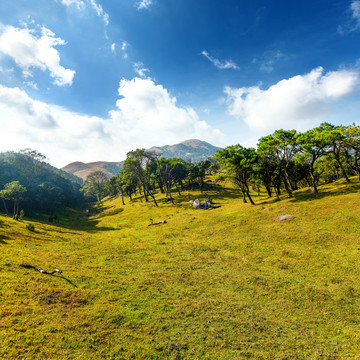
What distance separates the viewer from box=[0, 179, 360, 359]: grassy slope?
36.2 feet

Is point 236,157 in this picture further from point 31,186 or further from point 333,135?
point 31,186

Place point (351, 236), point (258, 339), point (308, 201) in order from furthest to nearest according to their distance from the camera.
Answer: point (308, 201) < point (351, 236) < point (258, 339)

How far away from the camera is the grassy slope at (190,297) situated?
11047 mm

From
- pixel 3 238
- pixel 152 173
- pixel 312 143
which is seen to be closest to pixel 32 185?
pixel 152 173

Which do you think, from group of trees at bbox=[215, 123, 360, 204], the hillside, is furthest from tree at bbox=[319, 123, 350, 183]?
the hillside

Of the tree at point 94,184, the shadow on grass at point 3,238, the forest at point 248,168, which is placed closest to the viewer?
the shadow on grass at point 3,238

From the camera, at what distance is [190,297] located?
16688 mm

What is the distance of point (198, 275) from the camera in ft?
69.4

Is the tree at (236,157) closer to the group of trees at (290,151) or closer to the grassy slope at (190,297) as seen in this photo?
the group of trees at (290,151)

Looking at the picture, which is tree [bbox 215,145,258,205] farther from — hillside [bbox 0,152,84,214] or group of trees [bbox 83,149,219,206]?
hillside [bbox 0,152,84,214]

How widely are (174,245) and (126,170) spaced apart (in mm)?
56789

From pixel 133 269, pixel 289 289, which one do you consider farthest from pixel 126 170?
pixel 289 289

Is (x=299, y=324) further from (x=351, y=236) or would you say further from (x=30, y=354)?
(x=351, y=236)

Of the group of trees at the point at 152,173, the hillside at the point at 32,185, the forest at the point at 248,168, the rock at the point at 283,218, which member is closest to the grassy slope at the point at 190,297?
the rock at the point at 283,218
